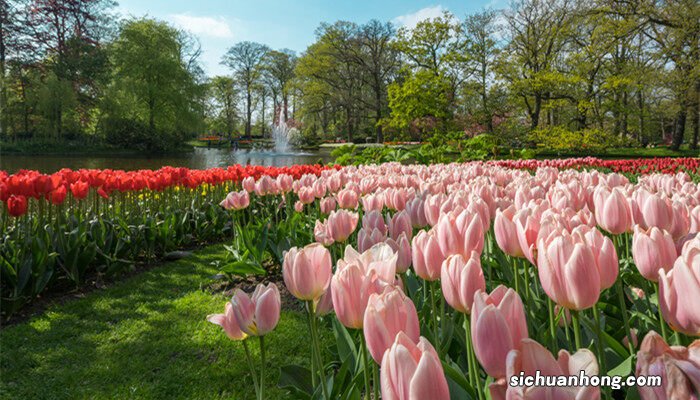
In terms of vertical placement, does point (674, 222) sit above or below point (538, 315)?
above

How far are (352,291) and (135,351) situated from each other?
2.71 meters

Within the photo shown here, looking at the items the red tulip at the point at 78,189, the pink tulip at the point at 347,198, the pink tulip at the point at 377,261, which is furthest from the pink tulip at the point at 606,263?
the red tulip at the point at 78,189

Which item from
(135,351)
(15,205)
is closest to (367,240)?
(135,351)

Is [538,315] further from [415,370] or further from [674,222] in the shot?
[415,370]

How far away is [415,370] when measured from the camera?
596 millimetres

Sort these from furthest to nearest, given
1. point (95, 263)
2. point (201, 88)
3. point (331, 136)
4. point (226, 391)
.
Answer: point (331, 136), point (201, 88), point (95, 263), point (226, 391)

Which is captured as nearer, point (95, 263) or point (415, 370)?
point (415, 370)

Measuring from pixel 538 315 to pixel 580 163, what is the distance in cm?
868

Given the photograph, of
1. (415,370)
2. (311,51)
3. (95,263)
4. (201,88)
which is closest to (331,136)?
(311,51)

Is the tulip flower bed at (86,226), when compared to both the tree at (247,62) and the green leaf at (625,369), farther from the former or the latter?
the tree at (247,62)

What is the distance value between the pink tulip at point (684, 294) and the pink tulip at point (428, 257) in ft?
1.62

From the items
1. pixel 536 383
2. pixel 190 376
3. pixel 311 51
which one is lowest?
pixel 190 376

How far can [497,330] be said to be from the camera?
2.26 feet

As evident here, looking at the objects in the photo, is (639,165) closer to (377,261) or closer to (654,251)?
(654,251)
